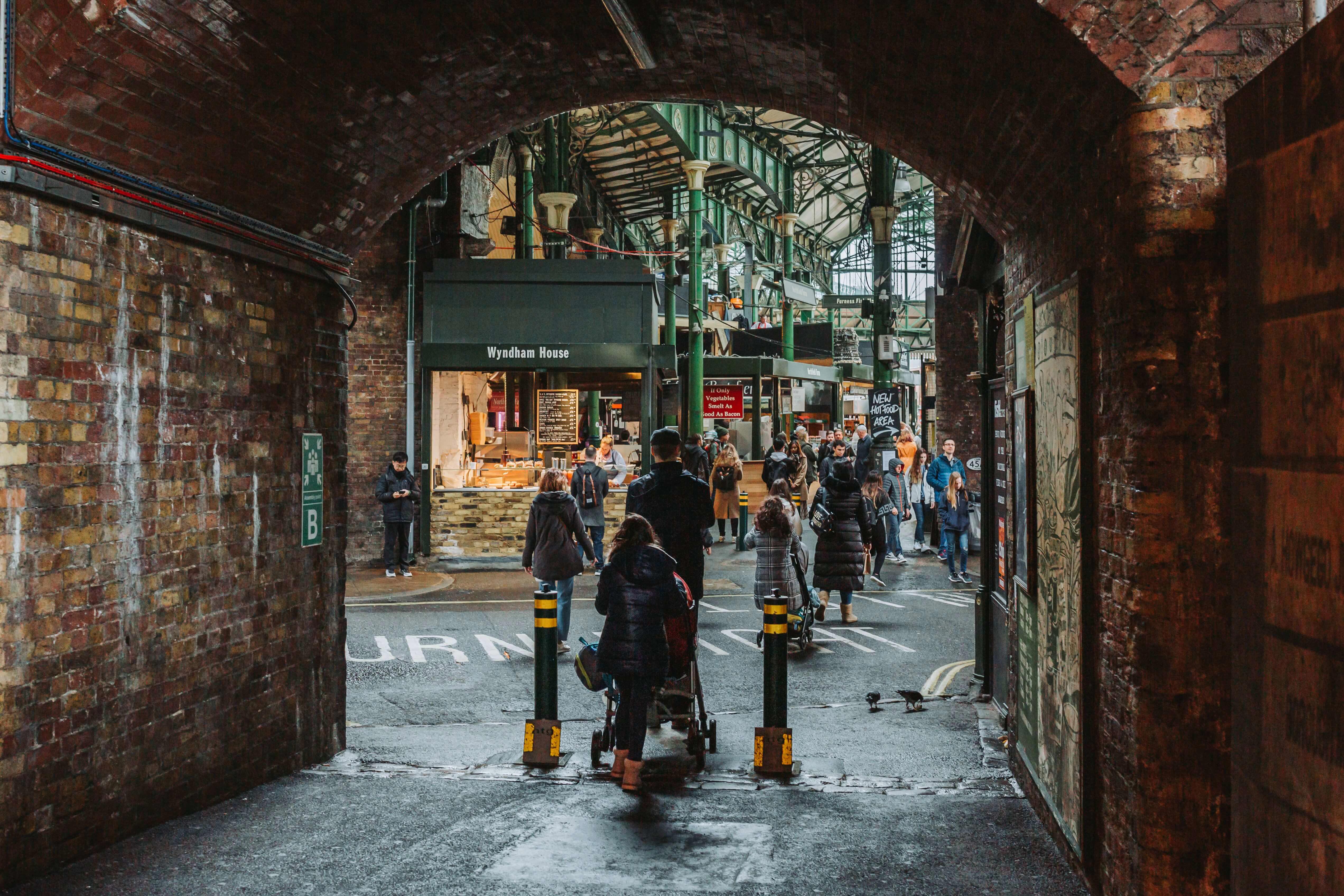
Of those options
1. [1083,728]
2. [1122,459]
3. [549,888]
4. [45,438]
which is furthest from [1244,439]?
[45,438]

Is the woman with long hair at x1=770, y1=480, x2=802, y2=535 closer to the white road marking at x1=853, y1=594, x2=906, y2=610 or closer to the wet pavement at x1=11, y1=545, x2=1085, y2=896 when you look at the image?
the wet pavement at x1=11, y1=545, x2=1085, y2=896

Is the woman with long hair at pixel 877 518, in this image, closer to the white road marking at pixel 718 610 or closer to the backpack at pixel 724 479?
the white road marking at pixel 718 610

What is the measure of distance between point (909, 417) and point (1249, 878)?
51.0 meters

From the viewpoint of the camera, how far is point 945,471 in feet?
49.8

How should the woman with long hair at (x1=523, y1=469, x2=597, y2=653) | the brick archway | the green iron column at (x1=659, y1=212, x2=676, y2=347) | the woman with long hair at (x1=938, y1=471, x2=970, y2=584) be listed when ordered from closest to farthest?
the brick archway → the woman with long hair at (x1=523, y1=469, x2=597, y2=653) → the woman with long hair at (x1=938, y1=471, x2=970, y2=584) → the green iron column at (x1=659, y1=212, x2=676, y2=347)

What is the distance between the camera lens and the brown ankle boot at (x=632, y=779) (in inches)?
244

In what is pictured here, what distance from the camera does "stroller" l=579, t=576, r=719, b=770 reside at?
22.1ft

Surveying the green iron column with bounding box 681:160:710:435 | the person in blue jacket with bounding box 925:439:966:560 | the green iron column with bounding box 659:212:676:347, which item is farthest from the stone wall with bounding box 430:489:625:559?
the green iron column with bounding box 681:160:710:435

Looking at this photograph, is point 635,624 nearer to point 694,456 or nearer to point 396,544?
point 396,544

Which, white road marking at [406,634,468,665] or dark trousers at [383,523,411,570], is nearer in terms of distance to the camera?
white road marking at [406,634,468,665]

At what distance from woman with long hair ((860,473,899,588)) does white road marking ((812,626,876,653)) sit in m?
1.03

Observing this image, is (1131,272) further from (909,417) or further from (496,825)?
(909,417)

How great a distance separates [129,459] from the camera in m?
5.29

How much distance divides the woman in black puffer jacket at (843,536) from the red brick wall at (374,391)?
8312 millimetres
